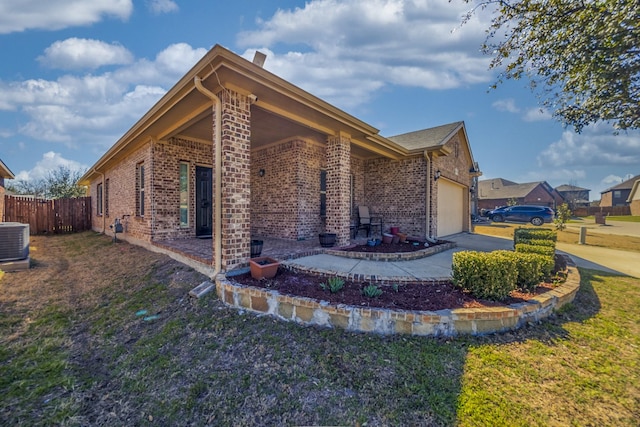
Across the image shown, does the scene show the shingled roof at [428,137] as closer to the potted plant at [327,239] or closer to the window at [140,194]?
the potted plant at [327,239]

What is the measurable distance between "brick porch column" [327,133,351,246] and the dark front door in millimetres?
3664

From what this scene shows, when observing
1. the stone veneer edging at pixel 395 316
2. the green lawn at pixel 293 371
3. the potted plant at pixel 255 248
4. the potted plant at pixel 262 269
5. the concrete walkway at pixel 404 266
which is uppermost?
the potted plant at pixel 255 248

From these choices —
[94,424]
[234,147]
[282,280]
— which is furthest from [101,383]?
[234,147]

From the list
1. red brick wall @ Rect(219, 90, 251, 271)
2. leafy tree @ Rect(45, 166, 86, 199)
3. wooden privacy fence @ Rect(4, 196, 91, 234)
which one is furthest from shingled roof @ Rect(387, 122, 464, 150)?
leafy tree @ Rect(45, 166, 86, 199)

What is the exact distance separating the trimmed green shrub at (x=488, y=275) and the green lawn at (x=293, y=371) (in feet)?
1.63

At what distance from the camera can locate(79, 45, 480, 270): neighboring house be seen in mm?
3963

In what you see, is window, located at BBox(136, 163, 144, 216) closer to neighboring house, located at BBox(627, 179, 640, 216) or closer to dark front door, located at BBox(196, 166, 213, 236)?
dark front door, located at BBox(196, 166, 213, 236)

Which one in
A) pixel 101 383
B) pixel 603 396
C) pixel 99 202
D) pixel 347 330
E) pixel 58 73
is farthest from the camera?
pixel 99 202

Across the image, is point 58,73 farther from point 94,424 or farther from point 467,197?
point 467,197

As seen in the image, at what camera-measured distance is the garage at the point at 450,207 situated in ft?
32.8


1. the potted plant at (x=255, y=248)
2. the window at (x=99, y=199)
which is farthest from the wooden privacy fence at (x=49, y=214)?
the potted plant at (x=255, y=248)

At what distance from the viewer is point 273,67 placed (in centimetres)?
430

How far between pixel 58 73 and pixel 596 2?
1621cm

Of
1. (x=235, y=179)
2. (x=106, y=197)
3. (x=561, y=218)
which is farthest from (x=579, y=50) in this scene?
(x=106, y=197)
